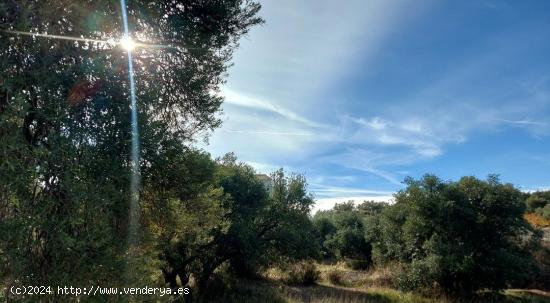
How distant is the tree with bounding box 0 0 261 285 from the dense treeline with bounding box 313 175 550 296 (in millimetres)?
13331

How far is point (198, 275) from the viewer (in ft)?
49.4

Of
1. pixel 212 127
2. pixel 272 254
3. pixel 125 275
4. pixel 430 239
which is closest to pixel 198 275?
pixel 272 254

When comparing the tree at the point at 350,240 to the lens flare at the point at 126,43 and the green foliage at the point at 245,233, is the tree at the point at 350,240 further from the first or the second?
the lens flare at the point at 126,43

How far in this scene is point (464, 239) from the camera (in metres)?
14.7

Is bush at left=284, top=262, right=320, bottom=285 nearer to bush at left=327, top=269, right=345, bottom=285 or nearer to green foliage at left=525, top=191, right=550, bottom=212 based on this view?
bush at left=327, top=269, right=345, bottom=285

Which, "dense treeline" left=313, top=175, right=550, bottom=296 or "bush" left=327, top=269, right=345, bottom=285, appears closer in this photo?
"dense treeline" left=313, top=175, right=550, bottom=296

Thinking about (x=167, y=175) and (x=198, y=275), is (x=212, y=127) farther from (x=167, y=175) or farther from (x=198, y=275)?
(x=198, y=275)

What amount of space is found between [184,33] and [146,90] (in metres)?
1.11

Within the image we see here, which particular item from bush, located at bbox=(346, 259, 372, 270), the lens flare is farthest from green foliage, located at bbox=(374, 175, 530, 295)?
the lens flare

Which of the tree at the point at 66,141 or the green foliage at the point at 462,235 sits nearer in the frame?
the tree at the point at 66,141

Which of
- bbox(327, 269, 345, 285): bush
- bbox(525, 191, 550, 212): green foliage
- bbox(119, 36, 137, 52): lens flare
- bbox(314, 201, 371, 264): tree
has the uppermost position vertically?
bbox(525, 191, 550, 212): green foliage

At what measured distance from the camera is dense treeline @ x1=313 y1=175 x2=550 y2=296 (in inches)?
545

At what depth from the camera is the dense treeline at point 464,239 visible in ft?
45.4

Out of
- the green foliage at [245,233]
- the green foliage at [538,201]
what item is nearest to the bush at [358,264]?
the green foliage at [245,233]
